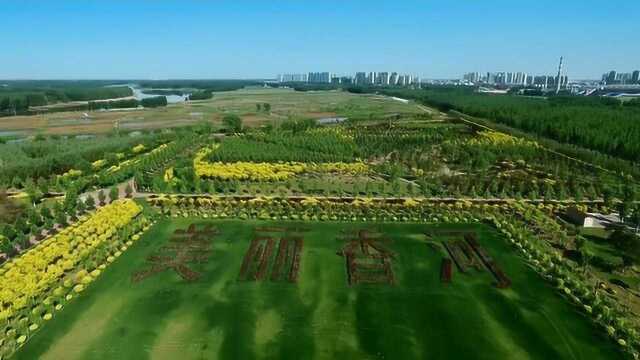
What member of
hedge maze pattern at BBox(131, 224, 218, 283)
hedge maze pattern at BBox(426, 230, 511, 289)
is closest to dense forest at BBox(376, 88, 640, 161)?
hedge maze pattern at BBox(426, 230, 511, 289)

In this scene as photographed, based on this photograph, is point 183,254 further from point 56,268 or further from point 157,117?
point 157,117

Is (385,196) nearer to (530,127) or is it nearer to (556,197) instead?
(556,197)

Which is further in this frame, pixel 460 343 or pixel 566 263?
pixel 566 263

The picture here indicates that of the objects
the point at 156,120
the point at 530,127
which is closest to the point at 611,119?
the point at 530,127

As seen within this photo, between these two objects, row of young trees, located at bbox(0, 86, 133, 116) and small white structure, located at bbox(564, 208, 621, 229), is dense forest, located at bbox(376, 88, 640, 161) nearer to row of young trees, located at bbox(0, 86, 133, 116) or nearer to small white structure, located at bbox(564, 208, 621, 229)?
small white structure, located at bbox(564, 208, 621, 229)

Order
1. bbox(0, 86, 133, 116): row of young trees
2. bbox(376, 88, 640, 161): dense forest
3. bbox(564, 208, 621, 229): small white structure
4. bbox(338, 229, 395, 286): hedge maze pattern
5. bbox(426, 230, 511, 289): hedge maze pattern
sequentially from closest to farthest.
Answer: bbox(338, 229, 395, 286): hedge maze pattern, bbox(426, 230, 511, 289): hedge maze pattern, bbox(564, 208, 621, 229): small white structure, bbox(376, 88, 640, 161): dense forest, bbox(0, 86, 133, 116): row of young trees

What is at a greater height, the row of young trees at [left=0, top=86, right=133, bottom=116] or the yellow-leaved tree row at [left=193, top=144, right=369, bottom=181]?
the row of young trees at [left=0, top=86, right=133, bottom=116]

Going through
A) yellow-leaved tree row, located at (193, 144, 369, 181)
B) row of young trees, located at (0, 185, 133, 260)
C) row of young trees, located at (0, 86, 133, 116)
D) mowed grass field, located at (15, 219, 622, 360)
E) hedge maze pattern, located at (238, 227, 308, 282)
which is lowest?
mowed grass field, located at (15, 219, 622, 360)
